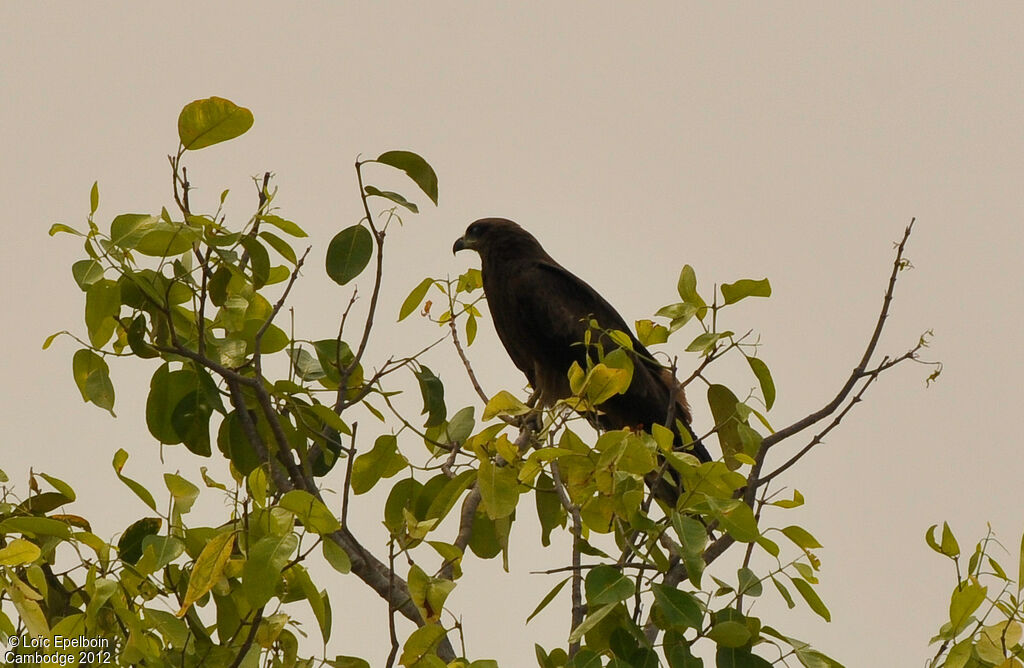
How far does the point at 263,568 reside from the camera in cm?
256

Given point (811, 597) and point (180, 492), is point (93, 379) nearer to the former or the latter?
point (180, 492)

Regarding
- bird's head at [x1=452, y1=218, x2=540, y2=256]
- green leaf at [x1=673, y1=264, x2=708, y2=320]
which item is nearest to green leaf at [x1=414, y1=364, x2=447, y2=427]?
green leaf at [x1=673, y1=264, x2=708, y2=320]

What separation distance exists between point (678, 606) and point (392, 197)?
131cm

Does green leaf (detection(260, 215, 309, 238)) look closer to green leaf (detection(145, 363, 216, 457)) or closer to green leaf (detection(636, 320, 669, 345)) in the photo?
green leaf (detection(145, 363, 216, 457))

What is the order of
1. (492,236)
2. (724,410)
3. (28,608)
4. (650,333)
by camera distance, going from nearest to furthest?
(28,608), (724,410), (650,333), (492,236)

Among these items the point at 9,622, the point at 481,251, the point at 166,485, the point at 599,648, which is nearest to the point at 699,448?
the point at 481,251

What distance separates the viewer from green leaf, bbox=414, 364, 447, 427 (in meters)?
3.88

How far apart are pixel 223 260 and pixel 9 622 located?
1.06 metres

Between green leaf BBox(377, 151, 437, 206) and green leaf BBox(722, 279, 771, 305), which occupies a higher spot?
green leaf BBox(377, 151, 437, 206)

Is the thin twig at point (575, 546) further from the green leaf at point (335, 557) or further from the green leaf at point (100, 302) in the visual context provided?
the green leaf at point (100, 302)

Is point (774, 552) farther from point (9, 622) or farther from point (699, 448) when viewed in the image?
point (699, 448)

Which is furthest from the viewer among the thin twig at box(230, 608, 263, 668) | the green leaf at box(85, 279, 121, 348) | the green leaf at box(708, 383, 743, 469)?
the green leaf at box(708, 383, 743, 469)

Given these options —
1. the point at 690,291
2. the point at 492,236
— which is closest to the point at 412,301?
the point at 690,291

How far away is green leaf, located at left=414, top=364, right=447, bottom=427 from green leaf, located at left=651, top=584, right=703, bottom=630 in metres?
1.26
